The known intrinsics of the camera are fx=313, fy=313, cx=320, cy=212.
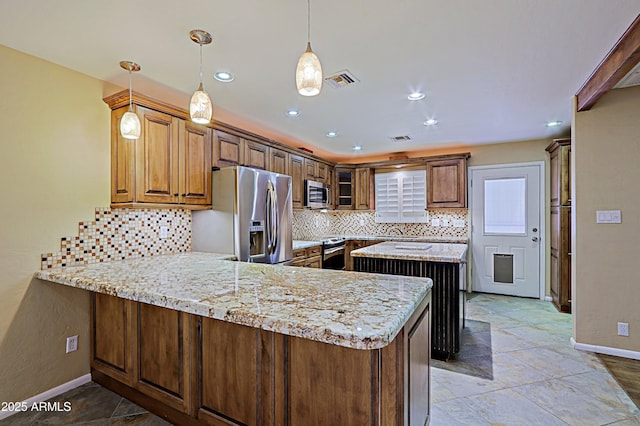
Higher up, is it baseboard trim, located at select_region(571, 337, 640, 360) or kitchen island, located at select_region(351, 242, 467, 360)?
kitchen island, located at select_region(351, 242, 467, 360)

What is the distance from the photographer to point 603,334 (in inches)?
113

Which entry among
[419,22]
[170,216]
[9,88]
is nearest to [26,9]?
[9,88]

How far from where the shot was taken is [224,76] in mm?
2520

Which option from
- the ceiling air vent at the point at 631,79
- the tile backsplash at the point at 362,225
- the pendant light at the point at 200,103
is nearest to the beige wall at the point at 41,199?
the pendant light at the point at 200,103

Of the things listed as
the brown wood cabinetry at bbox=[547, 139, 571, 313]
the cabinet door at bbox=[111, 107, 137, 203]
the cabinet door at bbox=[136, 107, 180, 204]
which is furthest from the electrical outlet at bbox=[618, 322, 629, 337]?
the cabinet door at bbox=[111, 107, 137, 203]

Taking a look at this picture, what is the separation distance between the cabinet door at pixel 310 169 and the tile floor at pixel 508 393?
3051mm

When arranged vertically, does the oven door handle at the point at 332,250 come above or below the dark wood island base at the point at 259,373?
above

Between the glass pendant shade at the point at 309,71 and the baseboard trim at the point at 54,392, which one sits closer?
the glass pendant shade at the point at 309,71

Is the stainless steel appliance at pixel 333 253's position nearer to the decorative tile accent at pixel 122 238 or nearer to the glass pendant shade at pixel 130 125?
the decorative tile accent at pixel 122 238

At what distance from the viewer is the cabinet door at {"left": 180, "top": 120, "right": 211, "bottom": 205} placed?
2.88m

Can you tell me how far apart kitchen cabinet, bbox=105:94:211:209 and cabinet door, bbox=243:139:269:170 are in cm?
61

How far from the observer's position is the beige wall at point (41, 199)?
2127mm

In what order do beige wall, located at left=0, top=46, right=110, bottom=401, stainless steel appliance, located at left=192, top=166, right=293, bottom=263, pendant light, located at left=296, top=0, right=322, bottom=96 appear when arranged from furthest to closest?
stainless steel appliance, located at left=192, top=166, right=293, bottom=263, beige wall, located at left=0, top=46, right=110, bottom=401, pendant light, located at left=296, top=0, right=322, bottom=96

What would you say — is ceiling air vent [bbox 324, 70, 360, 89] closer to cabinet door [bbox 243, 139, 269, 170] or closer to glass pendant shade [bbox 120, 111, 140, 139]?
cabinet door [bbox 243, 139, 269, 170]
